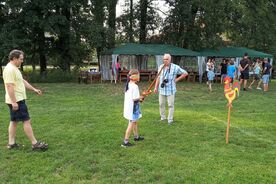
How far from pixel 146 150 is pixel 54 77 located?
18352 mm

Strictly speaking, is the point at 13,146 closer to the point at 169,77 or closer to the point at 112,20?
the point at 169,77

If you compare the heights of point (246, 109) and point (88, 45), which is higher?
point (88, 45)

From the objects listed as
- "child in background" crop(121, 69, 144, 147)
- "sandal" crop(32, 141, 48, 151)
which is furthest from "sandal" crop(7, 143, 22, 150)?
"child in background" crop(121, 69, 144, 147)

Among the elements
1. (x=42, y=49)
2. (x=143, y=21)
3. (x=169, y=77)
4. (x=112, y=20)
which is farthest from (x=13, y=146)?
(x=143, y=21)

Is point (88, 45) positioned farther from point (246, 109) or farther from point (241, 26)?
point (246, 109)

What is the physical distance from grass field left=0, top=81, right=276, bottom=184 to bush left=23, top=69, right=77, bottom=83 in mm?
12758

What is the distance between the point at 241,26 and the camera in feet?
99.6

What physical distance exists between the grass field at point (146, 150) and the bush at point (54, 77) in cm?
1276

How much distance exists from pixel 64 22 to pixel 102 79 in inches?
172

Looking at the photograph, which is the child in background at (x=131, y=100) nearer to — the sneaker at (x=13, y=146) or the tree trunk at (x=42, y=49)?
the sneaker at (x=13, y=146)

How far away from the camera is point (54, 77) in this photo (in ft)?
77.4

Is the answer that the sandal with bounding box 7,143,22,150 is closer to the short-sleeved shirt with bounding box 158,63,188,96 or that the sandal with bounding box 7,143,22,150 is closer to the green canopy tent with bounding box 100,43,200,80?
the short-sleeved shirt with bounding box 158,63,188,96

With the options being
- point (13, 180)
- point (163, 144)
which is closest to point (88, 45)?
point (163, 144)

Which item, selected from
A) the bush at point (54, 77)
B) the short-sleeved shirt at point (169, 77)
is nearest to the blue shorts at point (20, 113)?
the short-sleeved shirt at point (169, 77)
